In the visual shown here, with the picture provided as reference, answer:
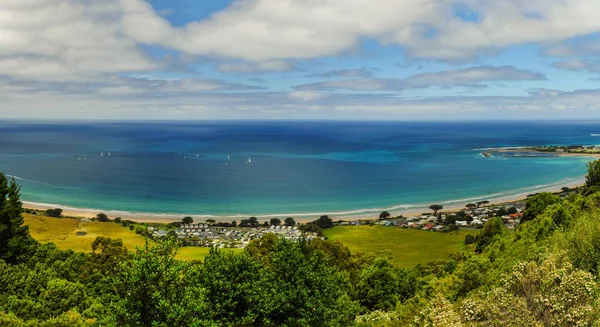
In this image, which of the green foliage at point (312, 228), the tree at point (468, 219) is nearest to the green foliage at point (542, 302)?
the green foliage at point (312, 228)

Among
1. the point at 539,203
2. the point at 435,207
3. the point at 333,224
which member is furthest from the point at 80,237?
the point at 435,207

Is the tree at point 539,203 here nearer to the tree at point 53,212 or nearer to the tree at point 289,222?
the tree at point 289,222

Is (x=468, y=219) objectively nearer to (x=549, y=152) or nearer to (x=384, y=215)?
(x=384, y=215)

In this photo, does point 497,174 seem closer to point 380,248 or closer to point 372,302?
point 380,248

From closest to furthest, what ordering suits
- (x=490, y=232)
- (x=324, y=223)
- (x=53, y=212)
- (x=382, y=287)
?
(x=382, y=287), (x=490, y=232), (x=324, y=223), (x=53, y=212)

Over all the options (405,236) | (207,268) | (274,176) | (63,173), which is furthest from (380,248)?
(63,173)

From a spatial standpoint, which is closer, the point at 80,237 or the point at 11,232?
the point at 11,232
